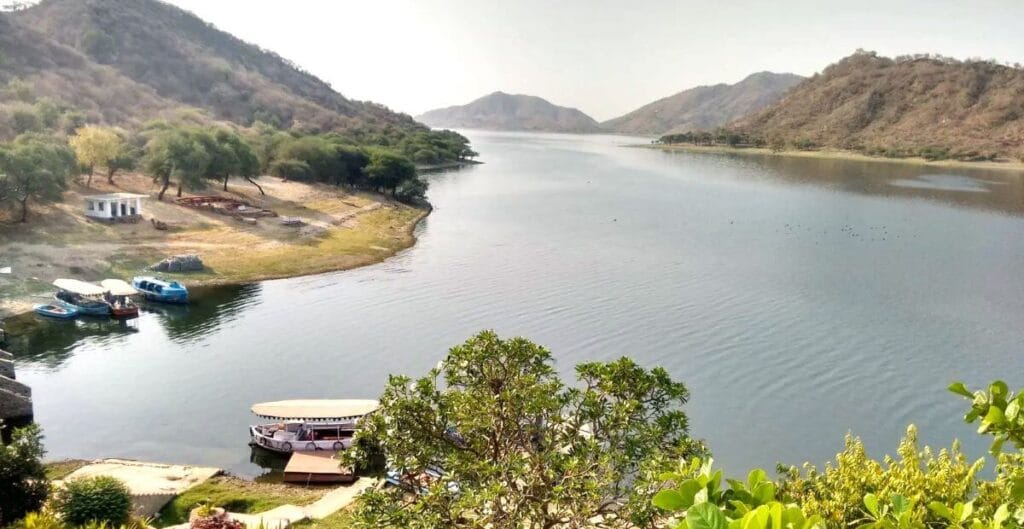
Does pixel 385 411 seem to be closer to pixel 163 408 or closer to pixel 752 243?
pixel 163 408

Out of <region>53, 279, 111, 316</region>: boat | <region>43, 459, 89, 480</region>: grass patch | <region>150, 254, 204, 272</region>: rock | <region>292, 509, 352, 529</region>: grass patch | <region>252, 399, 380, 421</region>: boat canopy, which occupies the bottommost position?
<region>43, 459, 89, 480</region>: grass patch

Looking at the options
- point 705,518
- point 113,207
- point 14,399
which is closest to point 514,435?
point 705,518

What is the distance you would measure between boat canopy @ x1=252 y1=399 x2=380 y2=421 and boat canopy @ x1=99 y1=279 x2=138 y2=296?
19.3 meters

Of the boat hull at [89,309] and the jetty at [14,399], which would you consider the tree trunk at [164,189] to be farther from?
the jetty at [14,399]

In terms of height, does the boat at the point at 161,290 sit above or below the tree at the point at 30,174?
below

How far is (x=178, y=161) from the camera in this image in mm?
64500

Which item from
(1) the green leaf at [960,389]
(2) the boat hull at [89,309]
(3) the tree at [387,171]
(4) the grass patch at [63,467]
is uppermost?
(3) the tree at [387,171]

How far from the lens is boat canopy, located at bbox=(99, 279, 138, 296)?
1665 inches

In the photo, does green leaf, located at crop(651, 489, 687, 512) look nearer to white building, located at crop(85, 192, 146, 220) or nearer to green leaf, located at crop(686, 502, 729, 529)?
green leaf, located at crop(686, 502, 729, 529)

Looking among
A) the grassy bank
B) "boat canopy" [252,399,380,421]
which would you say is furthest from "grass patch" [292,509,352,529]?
the grassy bank

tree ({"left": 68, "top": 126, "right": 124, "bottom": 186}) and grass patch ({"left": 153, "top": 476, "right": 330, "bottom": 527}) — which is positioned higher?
tree ({"left": 68, "top": 126, "right": 124, "bottom": 186})

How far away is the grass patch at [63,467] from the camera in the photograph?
77.7 ft

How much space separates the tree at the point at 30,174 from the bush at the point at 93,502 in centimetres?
4182

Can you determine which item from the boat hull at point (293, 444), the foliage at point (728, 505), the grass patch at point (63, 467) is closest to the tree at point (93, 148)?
the grass patch at point (63, 467)
